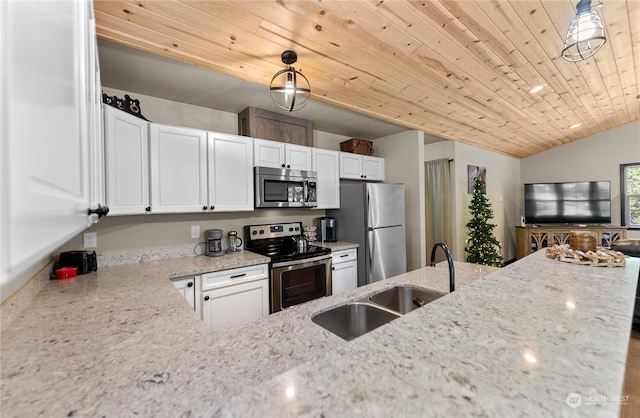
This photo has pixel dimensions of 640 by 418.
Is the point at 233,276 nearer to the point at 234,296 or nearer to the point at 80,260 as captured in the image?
the point at 234,296

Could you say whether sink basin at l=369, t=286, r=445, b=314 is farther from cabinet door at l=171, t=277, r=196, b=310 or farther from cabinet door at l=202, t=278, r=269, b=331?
cabinet door at l=171, t=277, r=196, b=310

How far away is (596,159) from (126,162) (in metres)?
8.02

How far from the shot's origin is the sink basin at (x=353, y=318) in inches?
49.9

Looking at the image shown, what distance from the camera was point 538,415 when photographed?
0.37m

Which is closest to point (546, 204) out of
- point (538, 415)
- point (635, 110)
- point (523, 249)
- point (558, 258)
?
point (523, 249)

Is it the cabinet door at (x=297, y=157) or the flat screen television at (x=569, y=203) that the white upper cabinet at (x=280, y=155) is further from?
the flat screen television at (x=569, y=203)

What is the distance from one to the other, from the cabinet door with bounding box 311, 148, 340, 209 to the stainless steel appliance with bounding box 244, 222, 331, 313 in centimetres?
51

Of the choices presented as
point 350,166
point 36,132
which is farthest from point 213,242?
point 36,132

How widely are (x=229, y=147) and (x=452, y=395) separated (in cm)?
253

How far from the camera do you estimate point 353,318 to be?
1.35m

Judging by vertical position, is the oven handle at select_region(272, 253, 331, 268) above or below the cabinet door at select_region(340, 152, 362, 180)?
below

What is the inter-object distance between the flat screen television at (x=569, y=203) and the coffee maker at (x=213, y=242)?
6.17 m

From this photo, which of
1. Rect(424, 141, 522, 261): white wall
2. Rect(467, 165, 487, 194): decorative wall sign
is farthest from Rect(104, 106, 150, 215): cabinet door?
Rect(467, 165, 487, 194): decorative wall sign

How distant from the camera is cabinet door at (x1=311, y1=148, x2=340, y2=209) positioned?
3.15 metres
